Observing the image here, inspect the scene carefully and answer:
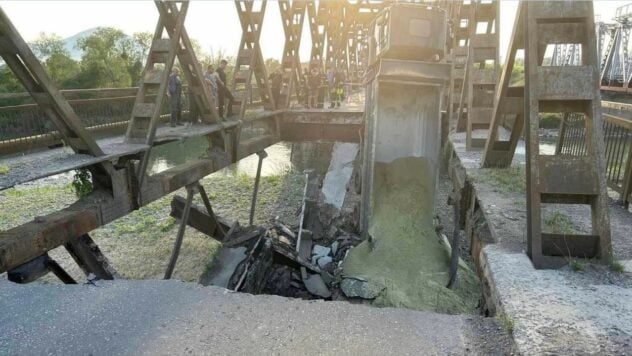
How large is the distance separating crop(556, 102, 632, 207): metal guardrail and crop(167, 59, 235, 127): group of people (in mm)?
5813

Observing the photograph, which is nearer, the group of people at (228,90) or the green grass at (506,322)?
the green grass at (506,322)

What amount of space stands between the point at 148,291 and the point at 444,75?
7005mm

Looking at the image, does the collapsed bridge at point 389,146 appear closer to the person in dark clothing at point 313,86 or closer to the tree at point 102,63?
the person in dark clothing at point 313,86

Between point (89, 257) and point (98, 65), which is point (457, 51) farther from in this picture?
point (98, 65)

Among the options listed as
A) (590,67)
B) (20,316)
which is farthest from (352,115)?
(20,316)

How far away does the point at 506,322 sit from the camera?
2268 mm

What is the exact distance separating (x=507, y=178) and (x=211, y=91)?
541cm

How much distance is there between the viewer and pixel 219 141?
675cm

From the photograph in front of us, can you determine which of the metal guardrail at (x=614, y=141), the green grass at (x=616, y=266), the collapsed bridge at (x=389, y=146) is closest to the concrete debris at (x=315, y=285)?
the collapsed bridge at (x=389, y=146)

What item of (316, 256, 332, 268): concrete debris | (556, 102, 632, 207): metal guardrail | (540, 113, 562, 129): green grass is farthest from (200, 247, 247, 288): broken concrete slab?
(540, 113, 562, 129): green grass

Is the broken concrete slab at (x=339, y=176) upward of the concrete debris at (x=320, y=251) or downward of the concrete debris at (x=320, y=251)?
upward

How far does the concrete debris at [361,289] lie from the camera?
4.98 meters

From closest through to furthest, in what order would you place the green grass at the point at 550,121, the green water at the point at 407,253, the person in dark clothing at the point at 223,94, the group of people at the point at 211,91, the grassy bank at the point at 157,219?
the green water at the point at 407,253 < the group of people at the point at 211,91 < the person in dark clothing at the point at 223,94 < the grassy bank at the point at 157,219 < the green grass at the point at 550,121

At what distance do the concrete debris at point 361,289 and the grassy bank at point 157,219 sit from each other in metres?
3.89
